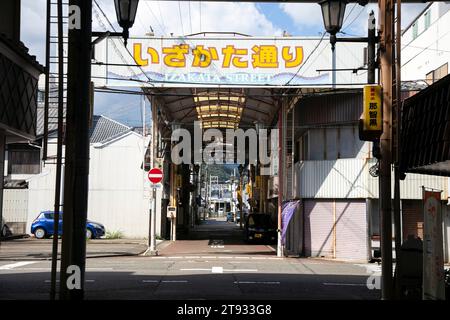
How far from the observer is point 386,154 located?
10.2 m

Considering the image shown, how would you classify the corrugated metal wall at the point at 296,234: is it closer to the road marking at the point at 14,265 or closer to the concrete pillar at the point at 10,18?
the road marking at the point at 14,265

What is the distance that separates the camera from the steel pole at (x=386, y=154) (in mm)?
10180

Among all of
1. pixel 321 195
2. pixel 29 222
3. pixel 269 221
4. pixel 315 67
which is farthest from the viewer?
pixel 29 222

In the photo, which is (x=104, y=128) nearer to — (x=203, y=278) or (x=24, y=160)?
(x=24, y=160)

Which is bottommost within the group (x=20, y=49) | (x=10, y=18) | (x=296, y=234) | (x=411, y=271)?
(x=296, y=234)

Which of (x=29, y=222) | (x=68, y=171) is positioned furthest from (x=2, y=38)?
(x=29, y=222)

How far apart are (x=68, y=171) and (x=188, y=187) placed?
1881 inches

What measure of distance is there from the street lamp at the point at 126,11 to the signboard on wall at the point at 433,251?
18.4 ft

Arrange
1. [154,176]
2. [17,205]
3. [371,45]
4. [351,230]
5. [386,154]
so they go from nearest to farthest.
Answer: [386,154], [371,45], [351,230], [154,176], [17,205]

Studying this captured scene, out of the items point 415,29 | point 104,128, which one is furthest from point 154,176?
point 104,128

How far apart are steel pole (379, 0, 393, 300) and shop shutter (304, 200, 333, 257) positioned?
50.2 feet

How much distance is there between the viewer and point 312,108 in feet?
Answer: 89.4

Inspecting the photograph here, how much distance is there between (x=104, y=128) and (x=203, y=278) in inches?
1303
